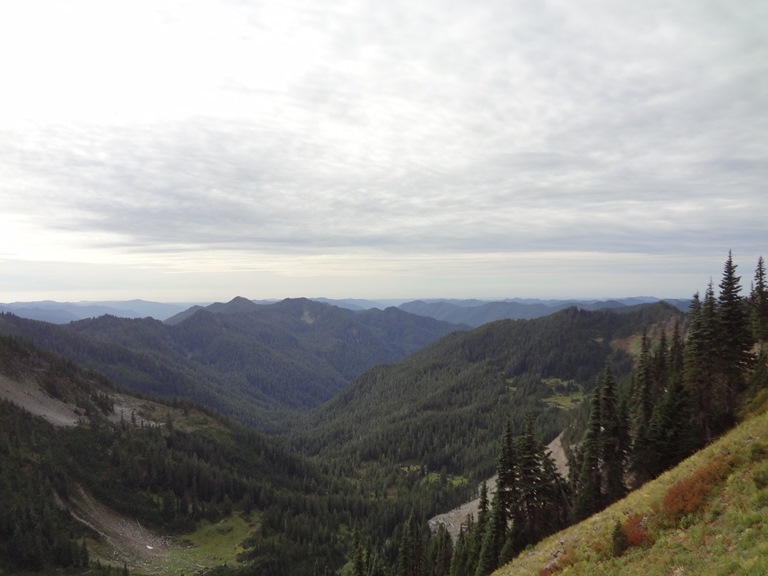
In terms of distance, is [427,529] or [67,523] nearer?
[67,523]

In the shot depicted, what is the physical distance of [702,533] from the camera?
2202 centimetres

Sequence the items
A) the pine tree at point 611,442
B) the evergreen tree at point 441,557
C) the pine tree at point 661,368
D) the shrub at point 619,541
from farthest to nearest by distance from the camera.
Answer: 1. the evergreen tree at point 441,557
2. the pine tree at point 661,368
3. the pine tree at point 611,442
4. the shrub at point 619,541

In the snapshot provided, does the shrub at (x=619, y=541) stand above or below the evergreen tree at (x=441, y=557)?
above

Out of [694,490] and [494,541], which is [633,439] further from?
[694,490]

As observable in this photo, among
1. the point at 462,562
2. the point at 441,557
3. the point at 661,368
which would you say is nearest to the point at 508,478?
the point at 462,562

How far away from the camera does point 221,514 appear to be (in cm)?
15950

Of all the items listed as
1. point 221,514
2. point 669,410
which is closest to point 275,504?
point 221,514

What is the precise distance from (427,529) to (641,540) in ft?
542

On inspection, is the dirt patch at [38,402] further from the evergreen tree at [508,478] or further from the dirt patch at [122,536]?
the evergreen tree at [508,478]

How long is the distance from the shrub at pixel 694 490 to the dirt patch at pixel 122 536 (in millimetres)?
129831

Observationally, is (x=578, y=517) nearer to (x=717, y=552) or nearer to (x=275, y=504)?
(x=717, y=552)

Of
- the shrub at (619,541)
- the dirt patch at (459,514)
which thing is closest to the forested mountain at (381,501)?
the shrub at (619,541)

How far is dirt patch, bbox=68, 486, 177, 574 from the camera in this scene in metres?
116

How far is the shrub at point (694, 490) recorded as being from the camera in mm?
25203
